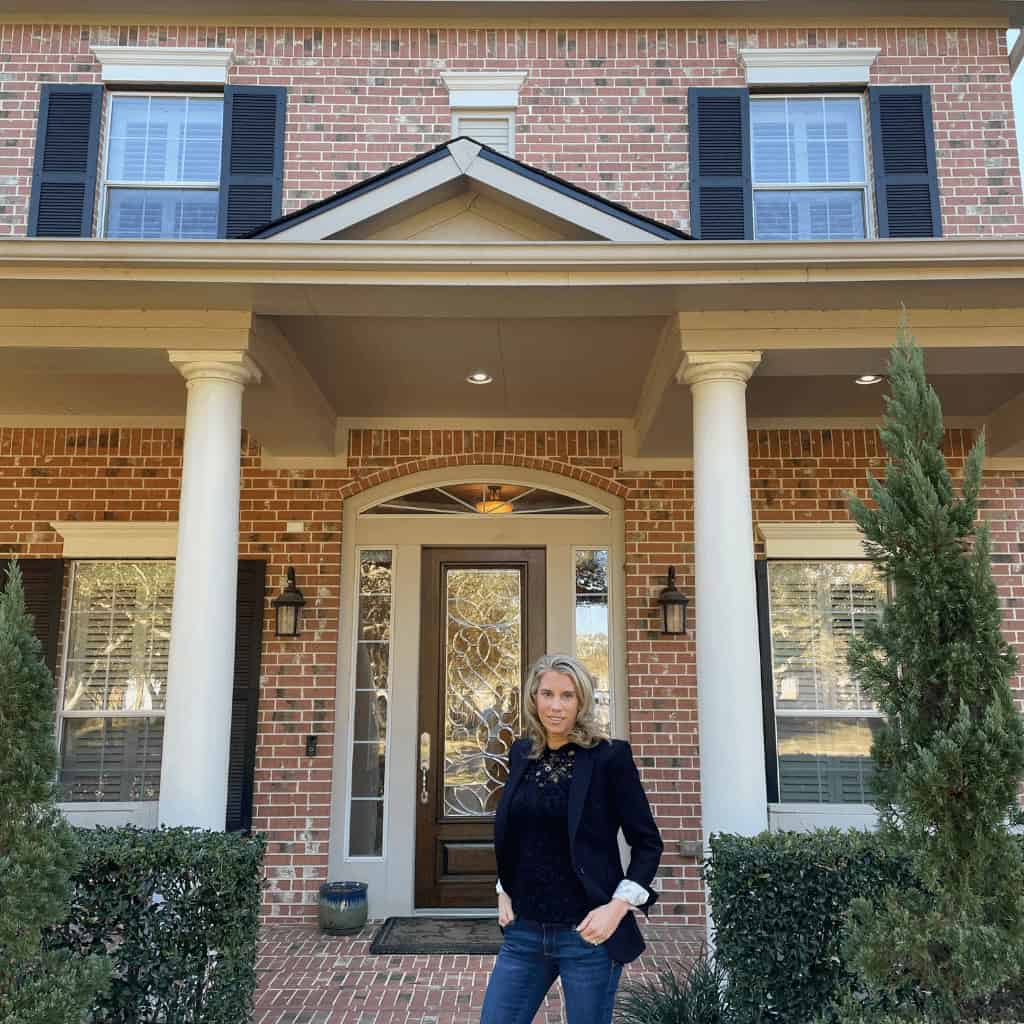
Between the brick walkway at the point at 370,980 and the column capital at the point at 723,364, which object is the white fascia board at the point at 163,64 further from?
the brick walkway at the point at 370,980

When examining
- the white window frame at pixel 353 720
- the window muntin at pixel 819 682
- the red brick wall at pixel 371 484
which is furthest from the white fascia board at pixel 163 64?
the window muntin at pixel 819 682

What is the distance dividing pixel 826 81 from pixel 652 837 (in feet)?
19.5

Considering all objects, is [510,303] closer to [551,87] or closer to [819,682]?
[551,87]

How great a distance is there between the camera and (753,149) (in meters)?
6.61

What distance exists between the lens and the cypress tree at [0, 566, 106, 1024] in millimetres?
2924

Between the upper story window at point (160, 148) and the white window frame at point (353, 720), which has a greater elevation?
the upper story window at point (160, 148)

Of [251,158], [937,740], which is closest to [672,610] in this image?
[937,740]

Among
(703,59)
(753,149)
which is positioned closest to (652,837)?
(753,149)

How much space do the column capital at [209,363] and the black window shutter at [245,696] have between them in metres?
2.27

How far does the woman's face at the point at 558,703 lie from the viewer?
2.76 m

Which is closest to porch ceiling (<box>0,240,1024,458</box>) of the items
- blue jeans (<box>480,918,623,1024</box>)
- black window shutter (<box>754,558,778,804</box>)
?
black window shutter (<box>754,558,778,804</box>)

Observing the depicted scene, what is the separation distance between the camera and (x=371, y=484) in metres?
6.72

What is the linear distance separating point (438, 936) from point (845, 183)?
5894 mm

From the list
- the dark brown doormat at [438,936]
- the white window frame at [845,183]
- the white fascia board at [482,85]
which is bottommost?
the dark brown doormat at [438,936]
